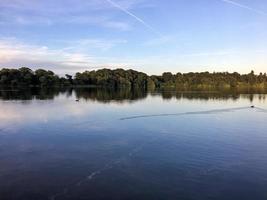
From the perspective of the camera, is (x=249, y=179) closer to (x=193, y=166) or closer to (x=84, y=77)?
(x=193, y=166)

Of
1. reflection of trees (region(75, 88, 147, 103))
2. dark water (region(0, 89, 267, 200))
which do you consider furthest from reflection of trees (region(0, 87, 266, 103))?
dark water (region(0, 89, 267, 200))

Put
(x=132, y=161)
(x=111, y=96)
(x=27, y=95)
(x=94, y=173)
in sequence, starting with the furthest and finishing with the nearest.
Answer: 1. (x=27, y=95)
2. (x=111, y=96)
3. (x=132, y=161)
4. (x=94, y=173)

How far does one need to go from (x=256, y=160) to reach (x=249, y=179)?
363 centimetres

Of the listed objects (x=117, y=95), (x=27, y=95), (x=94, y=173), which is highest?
(x=27, y=95)

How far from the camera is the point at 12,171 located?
15.7 metres

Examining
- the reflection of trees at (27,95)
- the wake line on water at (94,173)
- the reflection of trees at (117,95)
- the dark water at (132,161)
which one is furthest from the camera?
the reflection of trees at (117,95)

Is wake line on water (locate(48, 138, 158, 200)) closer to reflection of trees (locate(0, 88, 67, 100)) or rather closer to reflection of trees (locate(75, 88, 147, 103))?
reflection of trees (locate(75, 88, 147, 103))

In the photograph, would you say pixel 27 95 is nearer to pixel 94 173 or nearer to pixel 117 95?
pixel 117 95

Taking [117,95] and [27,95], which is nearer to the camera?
[27,95]

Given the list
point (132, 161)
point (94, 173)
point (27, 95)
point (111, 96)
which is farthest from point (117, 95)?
point (94, 173)

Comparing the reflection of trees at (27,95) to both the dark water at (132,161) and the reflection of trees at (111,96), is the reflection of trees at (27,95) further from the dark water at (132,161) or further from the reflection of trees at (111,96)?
the dark water at (132,161)

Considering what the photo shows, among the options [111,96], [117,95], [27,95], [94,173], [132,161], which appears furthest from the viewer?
[117,95]

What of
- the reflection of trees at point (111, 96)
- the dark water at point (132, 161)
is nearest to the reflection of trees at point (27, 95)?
the reflection of trees at point (111, 96)

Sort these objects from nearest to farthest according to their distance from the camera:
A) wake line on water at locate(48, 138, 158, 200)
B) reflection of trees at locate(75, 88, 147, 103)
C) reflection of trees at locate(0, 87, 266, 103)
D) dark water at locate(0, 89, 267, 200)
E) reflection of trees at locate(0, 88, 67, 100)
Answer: wake line on water at locate(48, 138, 158, 200), dark water at locate(0, 89, 267, 200), reflection of trees at locate(75, 88, 147, 103), reflection of trees at locate(0, 88, 67, 100), reflection of trees at locate(0, 87, 266, 103)
